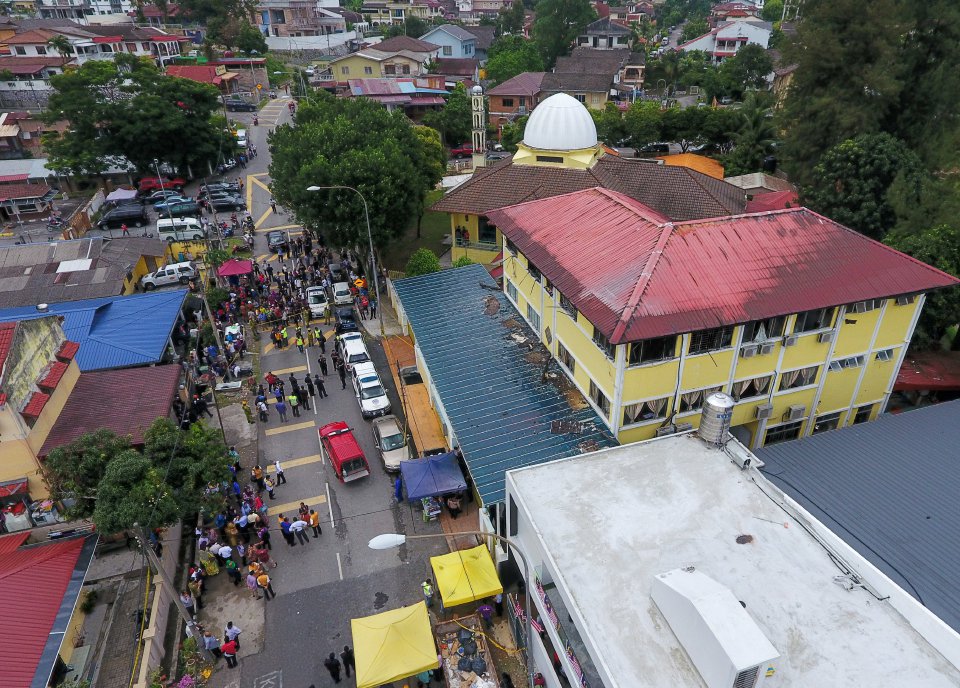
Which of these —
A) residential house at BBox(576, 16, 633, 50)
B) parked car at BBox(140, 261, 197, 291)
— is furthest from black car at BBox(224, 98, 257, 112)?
residential house at BBox(576, 16, 633, 50)

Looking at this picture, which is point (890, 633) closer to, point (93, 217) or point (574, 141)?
point (574, 141)

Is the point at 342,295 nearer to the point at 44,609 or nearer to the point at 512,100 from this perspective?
the point at 44,609

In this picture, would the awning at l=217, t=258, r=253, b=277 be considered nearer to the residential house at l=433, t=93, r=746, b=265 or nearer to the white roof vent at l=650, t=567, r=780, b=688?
the residential house at l=433, t=93, r=746, b=265

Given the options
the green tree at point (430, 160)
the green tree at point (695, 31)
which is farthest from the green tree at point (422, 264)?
the green tree at point (695, 31)

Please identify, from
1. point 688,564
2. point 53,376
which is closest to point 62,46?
point 53,376

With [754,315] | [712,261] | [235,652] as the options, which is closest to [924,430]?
[754,315]
